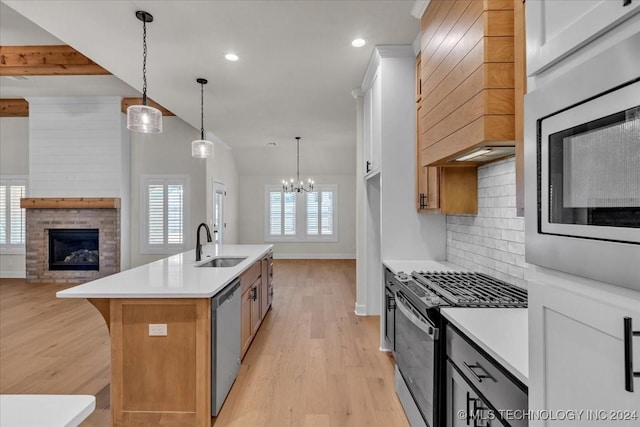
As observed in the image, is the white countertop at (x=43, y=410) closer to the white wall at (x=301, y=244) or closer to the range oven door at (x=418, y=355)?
the range oven door at (x=418, y=355)

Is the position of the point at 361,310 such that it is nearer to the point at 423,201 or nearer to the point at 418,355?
the point at 423,201

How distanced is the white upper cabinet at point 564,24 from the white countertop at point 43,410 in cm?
128

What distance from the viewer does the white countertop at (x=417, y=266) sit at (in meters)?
2.66

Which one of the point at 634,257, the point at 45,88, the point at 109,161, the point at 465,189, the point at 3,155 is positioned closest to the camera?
the point at 634,257

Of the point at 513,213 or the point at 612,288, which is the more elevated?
the point at 513,213

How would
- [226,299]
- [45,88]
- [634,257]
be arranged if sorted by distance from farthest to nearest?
[45,88], [226,299], [634,257]

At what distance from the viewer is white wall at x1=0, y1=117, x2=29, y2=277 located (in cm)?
656

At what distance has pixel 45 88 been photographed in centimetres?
555

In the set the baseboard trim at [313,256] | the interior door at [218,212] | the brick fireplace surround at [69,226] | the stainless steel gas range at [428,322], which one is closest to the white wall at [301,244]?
the baseboard trim at [313,256]

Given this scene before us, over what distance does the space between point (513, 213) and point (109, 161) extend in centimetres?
666

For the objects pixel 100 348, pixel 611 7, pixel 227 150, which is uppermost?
pixel 227 150

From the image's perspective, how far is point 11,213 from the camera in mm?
6543

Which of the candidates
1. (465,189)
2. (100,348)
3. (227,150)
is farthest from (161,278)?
(227,150)

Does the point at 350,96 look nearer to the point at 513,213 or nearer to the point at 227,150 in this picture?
the point at 513,213
